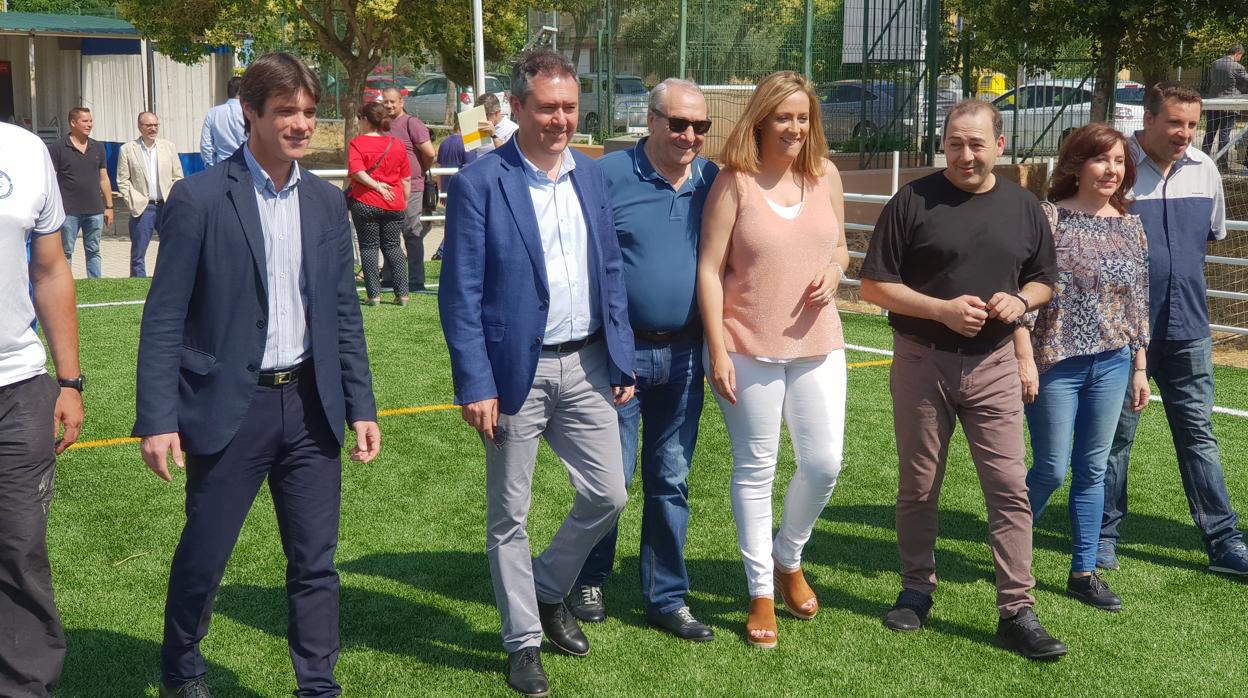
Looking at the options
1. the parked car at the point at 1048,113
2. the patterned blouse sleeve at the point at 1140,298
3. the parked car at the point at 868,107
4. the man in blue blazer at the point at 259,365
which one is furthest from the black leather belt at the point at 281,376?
the parked car at the point at 1048,113

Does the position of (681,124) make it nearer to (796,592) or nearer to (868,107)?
(796,592)

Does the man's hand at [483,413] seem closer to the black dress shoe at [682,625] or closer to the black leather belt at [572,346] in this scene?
the black leather belt at [572,346]

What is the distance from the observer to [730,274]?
4195 millimetres

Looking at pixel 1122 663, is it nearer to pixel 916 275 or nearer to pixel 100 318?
pixel 916 275

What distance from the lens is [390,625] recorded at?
450 cm

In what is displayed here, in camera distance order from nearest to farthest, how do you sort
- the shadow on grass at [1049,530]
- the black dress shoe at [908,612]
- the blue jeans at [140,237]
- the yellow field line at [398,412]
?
1. the black dress shoe at [908,612]
2. the shadow on grass at [1049,530]
3. the yellow field line at [398,412]
4. the blue jeans at [140,237]

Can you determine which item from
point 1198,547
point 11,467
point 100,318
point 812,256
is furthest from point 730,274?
point 100,318

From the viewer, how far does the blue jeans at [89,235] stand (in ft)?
42.6

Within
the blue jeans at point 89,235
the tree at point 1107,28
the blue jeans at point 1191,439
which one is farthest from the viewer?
the tree at point 1107,28

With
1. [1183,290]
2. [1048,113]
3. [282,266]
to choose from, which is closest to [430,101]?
[1048,113]

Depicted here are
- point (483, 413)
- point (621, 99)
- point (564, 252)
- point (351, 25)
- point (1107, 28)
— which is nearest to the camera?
point (483, 413)

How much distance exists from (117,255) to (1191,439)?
15.2 metres

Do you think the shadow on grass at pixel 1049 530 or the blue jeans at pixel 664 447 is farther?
the shadow on grass at pixel 1049 530

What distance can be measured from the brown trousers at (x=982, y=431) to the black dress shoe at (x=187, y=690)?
2.45m
